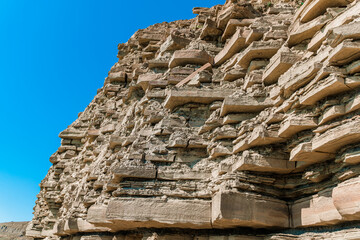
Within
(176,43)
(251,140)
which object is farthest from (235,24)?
(251,140)

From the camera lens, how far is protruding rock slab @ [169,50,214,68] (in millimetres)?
10125

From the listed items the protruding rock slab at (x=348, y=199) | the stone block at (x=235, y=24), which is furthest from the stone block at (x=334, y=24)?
the stone block at (x=235, y=24)

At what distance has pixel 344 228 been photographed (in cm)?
522

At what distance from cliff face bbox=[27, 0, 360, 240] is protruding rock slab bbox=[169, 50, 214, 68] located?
0.03 m


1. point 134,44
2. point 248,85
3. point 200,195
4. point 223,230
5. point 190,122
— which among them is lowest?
point 223,230

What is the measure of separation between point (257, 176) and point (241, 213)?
0.83m

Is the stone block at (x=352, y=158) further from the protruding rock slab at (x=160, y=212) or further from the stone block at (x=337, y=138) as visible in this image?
the protruding rock slab at (x=160, y=212)

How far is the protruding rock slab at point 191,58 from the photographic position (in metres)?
10.1

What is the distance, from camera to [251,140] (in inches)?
261

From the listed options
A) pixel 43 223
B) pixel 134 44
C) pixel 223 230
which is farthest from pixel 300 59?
pixel 43 223

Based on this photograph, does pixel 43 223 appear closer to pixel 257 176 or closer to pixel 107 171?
pixel 107 171

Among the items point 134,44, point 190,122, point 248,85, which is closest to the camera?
point 248,85

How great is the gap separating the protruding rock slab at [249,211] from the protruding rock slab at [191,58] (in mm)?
4851

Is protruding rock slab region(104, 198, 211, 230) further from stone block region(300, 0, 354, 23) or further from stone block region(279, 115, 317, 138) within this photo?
stone block region(300, 0, 354, 23)
